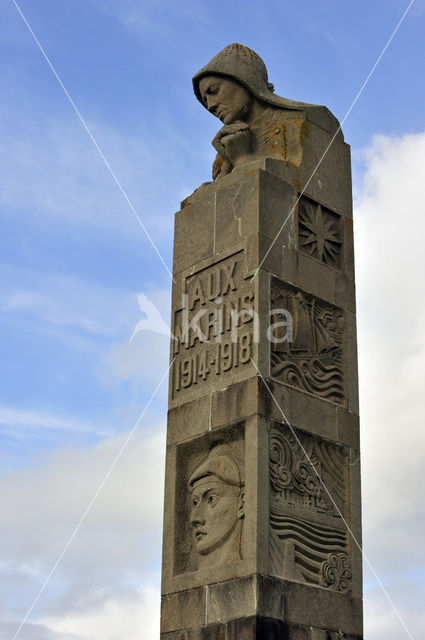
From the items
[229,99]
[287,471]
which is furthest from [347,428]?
[229,99]

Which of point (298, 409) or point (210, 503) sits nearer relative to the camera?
point (210, 503)

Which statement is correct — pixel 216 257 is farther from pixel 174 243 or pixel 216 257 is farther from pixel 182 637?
pixel 182 637

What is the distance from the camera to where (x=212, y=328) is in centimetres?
1282

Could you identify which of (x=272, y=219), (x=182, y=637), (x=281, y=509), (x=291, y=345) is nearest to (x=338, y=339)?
(x=291, y=345)

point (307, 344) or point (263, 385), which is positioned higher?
point (307, 344)

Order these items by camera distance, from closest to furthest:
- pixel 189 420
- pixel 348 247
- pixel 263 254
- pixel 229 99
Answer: pixel 263 254 < pixel 189 420 < pixel 348 247 < pixel 229 99

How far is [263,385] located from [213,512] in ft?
5.11

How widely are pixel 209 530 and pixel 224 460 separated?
Result: 809mm

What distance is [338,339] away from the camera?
13.2 meters

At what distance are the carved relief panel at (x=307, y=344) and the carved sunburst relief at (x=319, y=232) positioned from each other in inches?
27.3

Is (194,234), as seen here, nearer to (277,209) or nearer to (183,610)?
(277,209)

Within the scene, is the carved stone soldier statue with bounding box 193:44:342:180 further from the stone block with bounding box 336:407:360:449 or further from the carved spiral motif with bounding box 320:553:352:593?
the carved spiral motif with bounding box 320:553:352:593

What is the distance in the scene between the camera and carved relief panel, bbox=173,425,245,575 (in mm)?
11648

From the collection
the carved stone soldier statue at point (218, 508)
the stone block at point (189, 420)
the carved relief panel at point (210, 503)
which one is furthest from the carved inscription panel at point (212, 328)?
the carved stone soldier statue at point (218, 508)
